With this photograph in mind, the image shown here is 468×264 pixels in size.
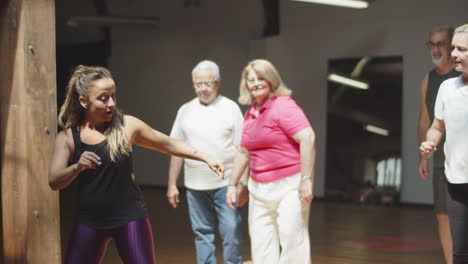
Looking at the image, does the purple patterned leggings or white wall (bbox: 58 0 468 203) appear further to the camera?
white wall (bbox: 58 0 468 203)

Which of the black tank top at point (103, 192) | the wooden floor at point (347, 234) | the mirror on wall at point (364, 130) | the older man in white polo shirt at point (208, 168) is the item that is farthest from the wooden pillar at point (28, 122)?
the mirror on wall at point (364, 130)

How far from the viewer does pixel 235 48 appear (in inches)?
427

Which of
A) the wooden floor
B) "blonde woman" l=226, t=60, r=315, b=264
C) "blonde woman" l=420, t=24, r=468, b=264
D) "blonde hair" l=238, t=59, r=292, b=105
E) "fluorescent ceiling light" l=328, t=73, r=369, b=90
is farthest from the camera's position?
"fluorescent ceiling light" l=328, t=73, r=369, b=90

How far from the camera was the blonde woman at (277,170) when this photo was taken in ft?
10.8

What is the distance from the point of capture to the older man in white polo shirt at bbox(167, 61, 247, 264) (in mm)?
3984

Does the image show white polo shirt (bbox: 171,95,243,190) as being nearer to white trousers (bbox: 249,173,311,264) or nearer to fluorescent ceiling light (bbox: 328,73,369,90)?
white trousers (bbox: 249,173,311,264)

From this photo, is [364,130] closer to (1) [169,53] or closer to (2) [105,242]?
(1) [169,53]

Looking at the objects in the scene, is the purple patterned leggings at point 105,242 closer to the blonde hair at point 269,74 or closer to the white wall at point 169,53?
the blonde hair at point 269,74

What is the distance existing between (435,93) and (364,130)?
5651 mm

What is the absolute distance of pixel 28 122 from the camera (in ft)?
9.45

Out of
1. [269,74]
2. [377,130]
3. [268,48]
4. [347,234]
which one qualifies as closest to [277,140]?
[269,74]

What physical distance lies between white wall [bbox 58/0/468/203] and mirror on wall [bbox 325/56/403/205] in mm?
136

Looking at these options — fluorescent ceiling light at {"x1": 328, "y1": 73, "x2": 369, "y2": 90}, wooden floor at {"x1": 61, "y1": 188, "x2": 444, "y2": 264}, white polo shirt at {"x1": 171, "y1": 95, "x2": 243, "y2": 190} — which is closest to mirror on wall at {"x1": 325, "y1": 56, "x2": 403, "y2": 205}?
fluorescent ceiling light at {"x1": 328, "y1": 73, "x2": 369, "y2": 90}

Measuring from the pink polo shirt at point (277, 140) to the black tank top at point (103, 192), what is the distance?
3.45ft
